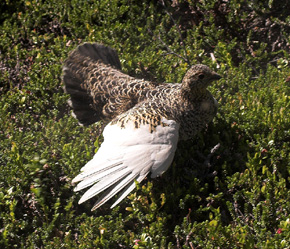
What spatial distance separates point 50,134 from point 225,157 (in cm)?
200

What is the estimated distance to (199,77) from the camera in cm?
391

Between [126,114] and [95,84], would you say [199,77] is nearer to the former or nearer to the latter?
[126,114]

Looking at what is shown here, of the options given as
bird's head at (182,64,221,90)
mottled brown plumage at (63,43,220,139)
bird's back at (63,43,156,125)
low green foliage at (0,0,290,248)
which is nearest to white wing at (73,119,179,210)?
mottled brown plumage at (63,43,220,139)

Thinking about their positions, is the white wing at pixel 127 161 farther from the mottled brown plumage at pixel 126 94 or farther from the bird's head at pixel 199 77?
the bird's head at pixel 199 77

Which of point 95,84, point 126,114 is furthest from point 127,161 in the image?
point 95,84

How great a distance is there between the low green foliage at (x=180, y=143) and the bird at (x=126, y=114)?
0.32m

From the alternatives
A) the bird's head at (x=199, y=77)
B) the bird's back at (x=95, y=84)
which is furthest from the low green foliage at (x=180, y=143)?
the bird's head at (x=199, y=77)

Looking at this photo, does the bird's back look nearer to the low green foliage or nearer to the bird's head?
the low green foliage

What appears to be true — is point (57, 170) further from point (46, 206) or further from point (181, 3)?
point (181, 3)

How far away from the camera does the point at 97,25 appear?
622 centimetres

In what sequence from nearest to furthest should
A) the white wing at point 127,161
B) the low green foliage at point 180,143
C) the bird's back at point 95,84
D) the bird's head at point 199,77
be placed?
the white wing at point 127,161, the low green foliage at point 180,143, the bird's head at point 199,77, the bird's back at point 95,84

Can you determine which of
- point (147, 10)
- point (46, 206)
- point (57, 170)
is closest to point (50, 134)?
point (57, 170)

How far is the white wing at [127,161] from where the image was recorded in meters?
3.41

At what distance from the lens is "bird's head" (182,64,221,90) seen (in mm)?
3873
